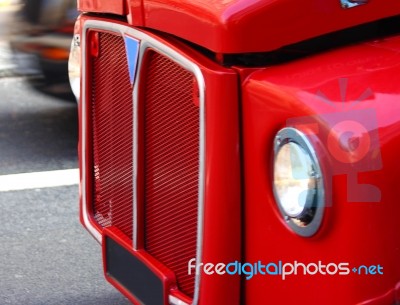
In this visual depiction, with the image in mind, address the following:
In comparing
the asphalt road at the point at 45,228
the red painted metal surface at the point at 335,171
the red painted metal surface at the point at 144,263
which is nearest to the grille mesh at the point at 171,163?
the red painted metal surface at the point at 144,263

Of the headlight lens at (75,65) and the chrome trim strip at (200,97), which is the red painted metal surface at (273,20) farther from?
the headlight lens at (75,65)

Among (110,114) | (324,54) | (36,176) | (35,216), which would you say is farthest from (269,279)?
(36,176)

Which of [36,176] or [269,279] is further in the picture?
[36,176]

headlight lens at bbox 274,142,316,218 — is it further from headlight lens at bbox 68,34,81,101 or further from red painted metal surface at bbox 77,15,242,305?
headlight lens at bbox 68,34,81,101

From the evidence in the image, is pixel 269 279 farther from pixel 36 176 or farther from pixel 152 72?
pixel 36 176

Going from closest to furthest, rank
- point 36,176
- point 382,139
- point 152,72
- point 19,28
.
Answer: point 382,139 < point 152,72 < point 36,176 < point 19,28

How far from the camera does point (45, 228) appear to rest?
16.0ft

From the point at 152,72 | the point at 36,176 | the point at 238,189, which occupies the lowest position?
the point at 36,176

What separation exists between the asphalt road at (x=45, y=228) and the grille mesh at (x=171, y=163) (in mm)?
1205

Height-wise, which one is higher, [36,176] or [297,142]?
[297,142]

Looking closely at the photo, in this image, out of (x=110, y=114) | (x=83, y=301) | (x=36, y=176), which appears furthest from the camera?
(x=36, y=176)

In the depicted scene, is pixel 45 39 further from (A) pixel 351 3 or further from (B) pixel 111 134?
(A) pixel 351 3

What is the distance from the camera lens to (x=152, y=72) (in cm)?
269

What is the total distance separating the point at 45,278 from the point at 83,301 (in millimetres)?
326
